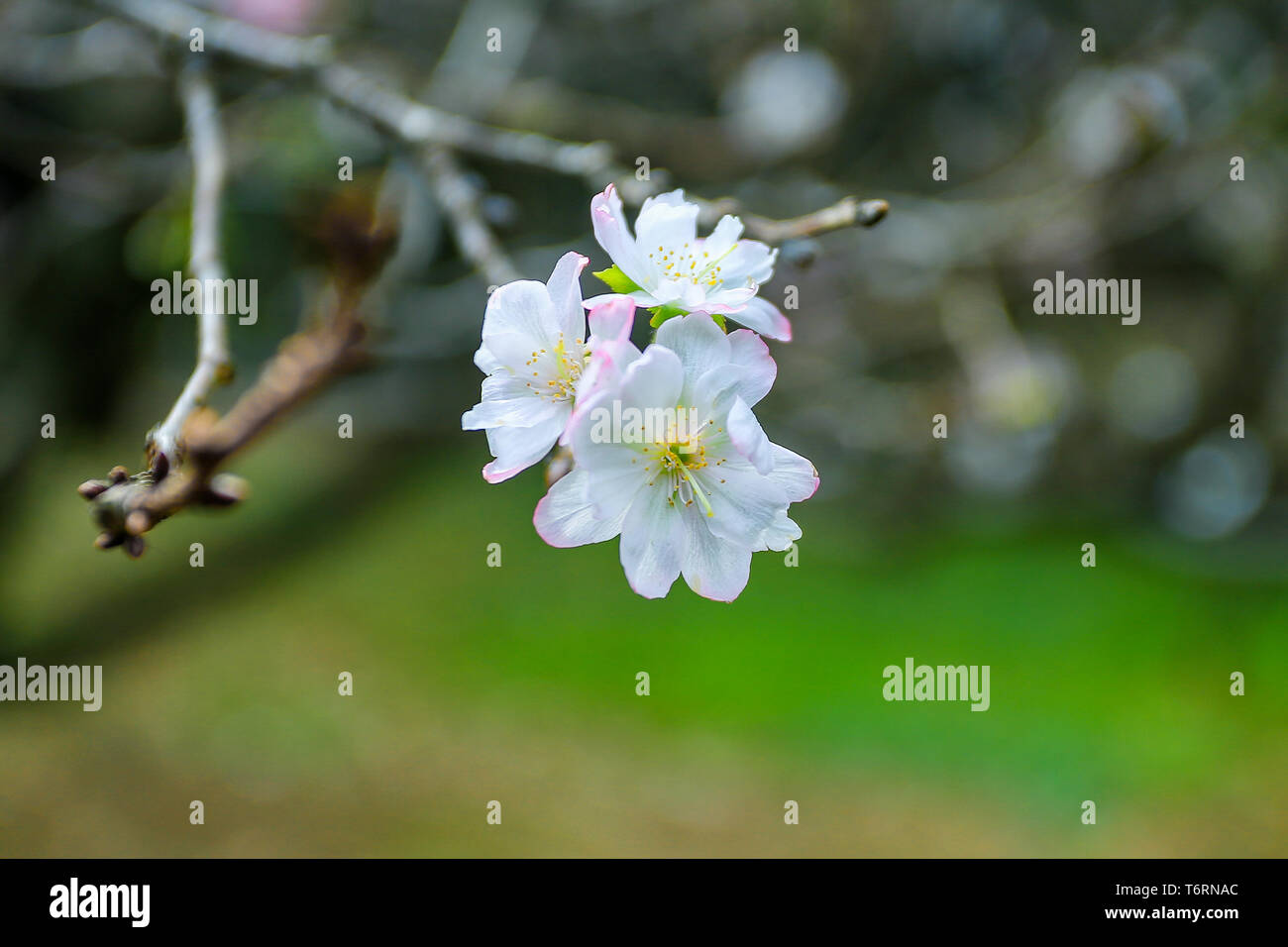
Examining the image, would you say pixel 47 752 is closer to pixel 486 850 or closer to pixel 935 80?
pixel 486 850

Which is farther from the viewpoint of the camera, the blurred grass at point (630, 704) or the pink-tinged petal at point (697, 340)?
the blurred grass at point (630, 704)

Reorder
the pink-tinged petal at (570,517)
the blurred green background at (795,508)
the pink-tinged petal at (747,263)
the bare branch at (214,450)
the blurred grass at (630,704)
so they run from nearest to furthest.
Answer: the bare branch at (214,450), the pink-tinged petal at (570,517), the pink-tinged petal at (747,263), the blurred green background at (795,508), the blurred grass at (630,704)

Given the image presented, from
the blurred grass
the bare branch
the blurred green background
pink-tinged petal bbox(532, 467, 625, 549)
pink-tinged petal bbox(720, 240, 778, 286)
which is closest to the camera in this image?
the bare branch

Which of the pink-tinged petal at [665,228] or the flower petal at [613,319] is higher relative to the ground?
the pink-tinged petal at [665,228]

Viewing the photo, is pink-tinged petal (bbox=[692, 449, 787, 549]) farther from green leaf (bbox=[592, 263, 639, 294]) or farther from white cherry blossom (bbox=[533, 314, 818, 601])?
green leaf (bbox=[592, 263, 639, 294])

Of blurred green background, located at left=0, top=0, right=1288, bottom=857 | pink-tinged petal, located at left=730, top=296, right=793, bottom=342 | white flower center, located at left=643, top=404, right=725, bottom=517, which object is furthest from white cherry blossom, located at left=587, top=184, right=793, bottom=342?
blurred green background, located at left=0, top=0, right=1288, bottom=857

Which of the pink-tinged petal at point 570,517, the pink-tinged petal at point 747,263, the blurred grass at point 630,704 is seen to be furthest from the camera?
the blurred grass at point 630,704

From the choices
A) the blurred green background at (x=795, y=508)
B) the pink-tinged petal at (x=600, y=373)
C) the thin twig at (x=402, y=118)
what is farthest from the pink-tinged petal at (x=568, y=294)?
the blurred green background at (x=795, y=508)

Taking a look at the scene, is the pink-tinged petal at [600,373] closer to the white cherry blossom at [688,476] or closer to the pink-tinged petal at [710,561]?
the white cherry blossom at [688,476]
